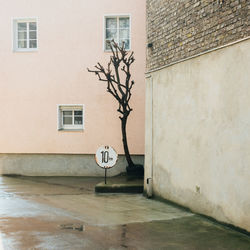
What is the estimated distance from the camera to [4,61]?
18766 mm

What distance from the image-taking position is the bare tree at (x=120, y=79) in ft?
53.5

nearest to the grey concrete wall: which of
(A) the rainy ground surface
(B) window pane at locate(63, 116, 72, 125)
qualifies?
(B) window pane at locate(63, 116, 72, 125)

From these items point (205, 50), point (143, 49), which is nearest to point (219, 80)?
point (205, 50)

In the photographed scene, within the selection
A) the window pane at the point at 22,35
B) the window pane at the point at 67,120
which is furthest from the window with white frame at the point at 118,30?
the window pane at the point at 22,35

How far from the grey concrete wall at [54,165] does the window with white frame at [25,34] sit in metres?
4.37

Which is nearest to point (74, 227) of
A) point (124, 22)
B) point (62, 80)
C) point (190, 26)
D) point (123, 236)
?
point (123, 236)

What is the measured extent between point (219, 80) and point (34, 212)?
4.78m

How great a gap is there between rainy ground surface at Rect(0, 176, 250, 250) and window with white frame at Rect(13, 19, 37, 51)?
24.7 ft

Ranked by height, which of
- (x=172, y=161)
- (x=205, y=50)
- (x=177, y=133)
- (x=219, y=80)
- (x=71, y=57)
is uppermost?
(x=71, y=57)

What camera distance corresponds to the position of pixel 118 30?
18.0 meters

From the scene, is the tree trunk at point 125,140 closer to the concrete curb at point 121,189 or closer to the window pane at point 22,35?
the concrete curb at point 121,189

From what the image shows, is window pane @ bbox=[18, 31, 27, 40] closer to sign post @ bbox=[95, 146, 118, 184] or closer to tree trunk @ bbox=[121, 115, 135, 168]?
tree trunk @ bbox=[121, 115, 135, 168]

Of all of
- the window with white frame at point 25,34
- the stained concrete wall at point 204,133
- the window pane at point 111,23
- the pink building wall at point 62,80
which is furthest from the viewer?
the window with white frame at point 25,34

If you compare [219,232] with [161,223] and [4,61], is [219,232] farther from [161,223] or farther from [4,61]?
[4,61]
